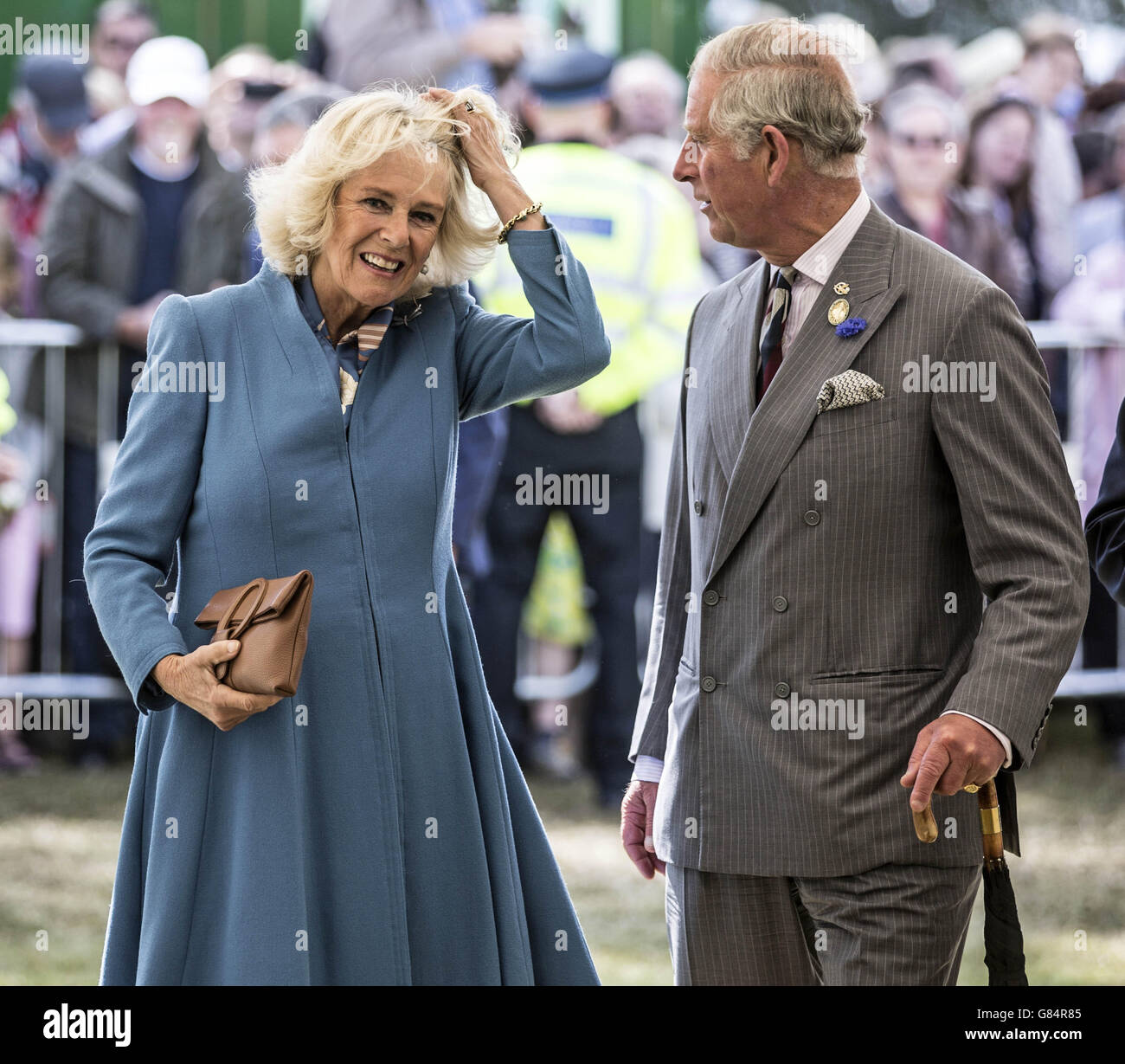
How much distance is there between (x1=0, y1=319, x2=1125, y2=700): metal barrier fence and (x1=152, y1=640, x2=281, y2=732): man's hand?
335cm

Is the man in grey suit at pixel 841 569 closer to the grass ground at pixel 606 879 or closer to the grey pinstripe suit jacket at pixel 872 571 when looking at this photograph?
the grey pinstripe suit jacket at pixel 872 571

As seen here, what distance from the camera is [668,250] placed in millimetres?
5367

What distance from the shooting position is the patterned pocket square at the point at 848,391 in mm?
2320

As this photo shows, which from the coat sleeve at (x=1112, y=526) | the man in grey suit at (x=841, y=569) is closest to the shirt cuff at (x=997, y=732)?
the man in grey suit at (x=841, y=569)

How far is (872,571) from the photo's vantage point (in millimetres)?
2322

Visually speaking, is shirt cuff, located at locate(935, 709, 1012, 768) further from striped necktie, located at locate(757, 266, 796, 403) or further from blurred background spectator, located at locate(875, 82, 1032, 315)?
blurred background spectator, located at locate(875, 82, 1032, 315)

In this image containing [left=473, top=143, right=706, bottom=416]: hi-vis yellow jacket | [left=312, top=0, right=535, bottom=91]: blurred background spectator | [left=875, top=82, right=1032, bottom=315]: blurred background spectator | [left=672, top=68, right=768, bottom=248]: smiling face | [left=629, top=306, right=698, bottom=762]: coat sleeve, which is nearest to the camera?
[left=672, top=68, right=768, bottom=248]: smiling face

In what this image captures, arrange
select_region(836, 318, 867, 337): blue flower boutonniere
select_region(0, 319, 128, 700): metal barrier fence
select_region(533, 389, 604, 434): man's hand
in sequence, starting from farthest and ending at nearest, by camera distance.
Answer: select_region(0, 319, 128, 700): metal barrier fence → select_region(533, 389, 604, 434): man's hand → select_region(836, 318, 867, 337): blue flower boutonniere

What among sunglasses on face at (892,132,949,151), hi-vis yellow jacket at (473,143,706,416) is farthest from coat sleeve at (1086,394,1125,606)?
sunglasses on face at (892,132,949,151)

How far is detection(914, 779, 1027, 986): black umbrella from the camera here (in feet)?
7.43

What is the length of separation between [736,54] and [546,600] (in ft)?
11.4

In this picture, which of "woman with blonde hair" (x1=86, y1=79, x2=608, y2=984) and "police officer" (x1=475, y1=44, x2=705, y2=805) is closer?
"woman with blonde hair" (x1=86, y1=79, x2=608, y2=984)

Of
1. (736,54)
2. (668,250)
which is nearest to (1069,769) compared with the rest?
(668,250)

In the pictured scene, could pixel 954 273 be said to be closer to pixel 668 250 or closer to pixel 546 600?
pixel 668 250
